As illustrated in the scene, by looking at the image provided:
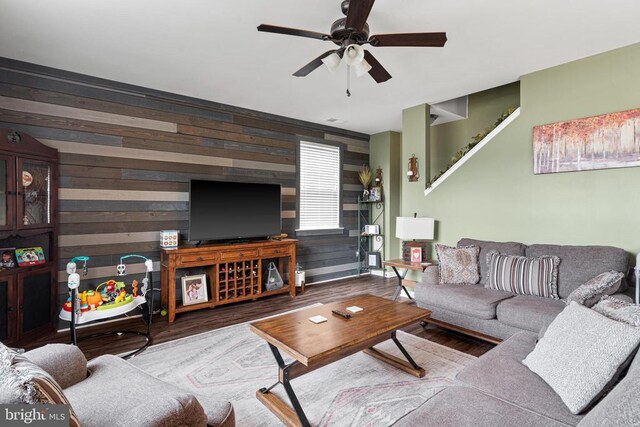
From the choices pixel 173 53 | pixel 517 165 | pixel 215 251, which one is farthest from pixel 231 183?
pixel 517 165

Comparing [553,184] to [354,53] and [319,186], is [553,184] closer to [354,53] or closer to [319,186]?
[354,53]

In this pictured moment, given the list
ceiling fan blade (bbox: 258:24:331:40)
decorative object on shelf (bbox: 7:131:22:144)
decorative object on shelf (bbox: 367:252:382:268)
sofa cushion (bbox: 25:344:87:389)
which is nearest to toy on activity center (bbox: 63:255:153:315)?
decorative object on shelf (bbox: 7:131:22:144)

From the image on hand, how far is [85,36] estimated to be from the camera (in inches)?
112

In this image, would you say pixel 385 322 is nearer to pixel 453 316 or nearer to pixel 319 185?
pixel 453 316

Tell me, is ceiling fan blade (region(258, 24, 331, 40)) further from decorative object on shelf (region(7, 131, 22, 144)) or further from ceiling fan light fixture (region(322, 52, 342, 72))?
decorative object on shelf (region(7, 131, 22, 144))

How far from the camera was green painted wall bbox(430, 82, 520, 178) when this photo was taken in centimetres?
481

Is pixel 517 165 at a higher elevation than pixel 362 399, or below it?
higher

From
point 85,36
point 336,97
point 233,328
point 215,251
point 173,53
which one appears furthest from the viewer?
point 336,97

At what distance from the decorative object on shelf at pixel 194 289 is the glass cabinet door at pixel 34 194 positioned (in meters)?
1.58


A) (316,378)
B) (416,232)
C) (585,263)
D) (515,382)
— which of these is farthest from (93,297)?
(585,263)

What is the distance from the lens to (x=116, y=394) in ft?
4.97

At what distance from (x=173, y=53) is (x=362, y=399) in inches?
137

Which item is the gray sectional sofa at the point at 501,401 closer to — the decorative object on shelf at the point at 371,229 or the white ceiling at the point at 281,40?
the white ceiling at the point at 281,40

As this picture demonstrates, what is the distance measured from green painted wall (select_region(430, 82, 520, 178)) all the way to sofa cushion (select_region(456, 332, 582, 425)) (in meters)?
3.91
